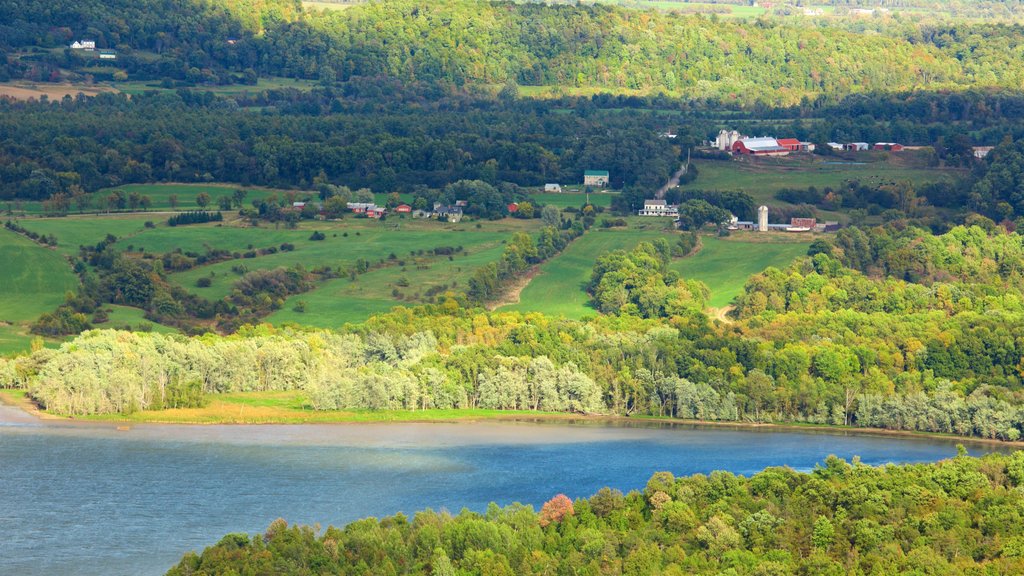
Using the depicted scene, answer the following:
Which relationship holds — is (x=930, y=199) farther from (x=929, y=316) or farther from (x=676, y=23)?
(x=676, y=23)

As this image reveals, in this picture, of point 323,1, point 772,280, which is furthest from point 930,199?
point 323,1

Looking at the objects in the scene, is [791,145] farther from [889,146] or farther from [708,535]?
[708,535]

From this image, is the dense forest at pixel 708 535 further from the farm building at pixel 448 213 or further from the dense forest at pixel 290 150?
the dense forest at pixel 290 150

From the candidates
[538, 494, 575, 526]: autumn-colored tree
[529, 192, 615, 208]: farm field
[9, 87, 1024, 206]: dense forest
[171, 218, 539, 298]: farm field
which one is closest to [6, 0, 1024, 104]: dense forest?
[9, 87, 1024, 206]: dense forest

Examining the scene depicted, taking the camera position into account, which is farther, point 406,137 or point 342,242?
point 406,137

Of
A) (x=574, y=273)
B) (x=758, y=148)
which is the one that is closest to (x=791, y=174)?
(x=758, y=148)

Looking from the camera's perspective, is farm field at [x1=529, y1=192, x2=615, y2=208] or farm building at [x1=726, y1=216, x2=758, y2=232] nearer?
farm building at [x1=726, y1=216, x2=758, y2=232]

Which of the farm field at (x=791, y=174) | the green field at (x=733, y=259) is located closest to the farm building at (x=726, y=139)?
the farm field at (x=791, y=174)

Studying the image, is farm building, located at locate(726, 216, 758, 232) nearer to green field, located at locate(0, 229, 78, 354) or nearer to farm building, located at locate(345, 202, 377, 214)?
farm building, located at locate(345, 202, 377, 214)
